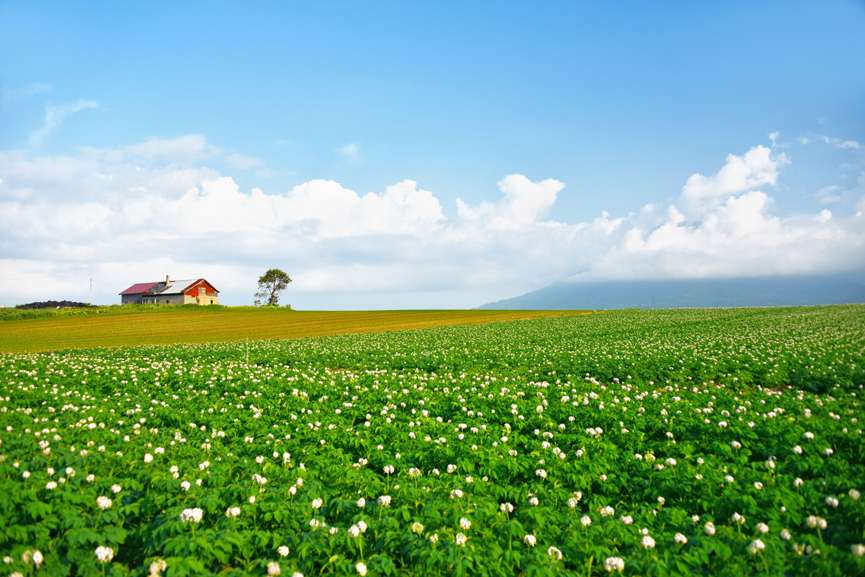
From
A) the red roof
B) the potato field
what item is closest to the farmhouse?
the red roof

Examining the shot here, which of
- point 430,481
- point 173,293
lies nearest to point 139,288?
point 173,293

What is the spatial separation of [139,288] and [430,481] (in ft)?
410

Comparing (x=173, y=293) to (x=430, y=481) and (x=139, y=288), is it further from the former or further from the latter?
(x=430, y=481)

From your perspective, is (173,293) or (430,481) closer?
(430,481)

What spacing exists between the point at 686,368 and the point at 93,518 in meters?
18.1

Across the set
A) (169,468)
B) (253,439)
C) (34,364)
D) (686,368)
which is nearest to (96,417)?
(253,439)

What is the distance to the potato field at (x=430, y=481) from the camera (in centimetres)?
449

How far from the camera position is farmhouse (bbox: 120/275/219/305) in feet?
315

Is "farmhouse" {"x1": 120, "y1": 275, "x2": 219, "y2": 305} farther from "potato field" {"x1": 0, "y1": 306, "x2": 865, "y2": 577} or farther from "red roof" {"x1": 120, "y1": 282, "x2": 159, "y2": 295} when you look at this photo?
"potato field" {"x1": 0, "y1": 306, "x2": 865, "y2": 577}

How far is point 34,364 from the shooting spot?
1766 centimetres

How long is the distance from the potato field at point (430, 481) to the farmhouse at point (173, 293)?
94.0 m

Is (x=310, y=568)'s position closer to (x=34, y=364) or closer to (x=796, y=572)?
(x=796, y=572)

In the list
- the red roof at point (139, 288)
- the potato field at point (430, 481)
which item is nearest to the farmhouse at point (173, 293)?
the red roof at point (139, 288)

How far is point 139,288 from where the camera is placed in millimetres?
105375
